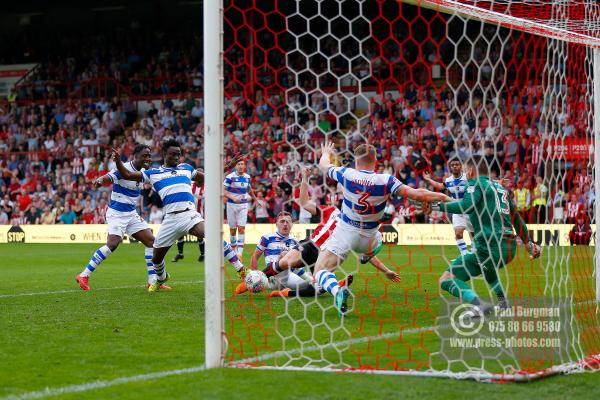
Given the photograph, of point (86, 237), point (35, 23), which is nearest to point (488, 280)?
point (86, 237)

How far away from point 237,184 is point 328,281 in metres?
9.52

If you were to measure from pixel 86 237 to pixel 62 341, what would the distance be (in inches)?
790

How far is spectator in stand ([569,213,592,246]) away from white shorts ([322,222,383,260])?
184cm

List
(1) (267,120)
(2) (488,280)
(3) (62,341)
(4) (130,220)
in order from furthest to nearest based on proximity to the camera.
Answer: (4) (130,220), (1) (267,120), (2) (488,280), (3) (62,341)

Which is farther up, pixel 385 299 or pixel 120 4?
pixel 120 4

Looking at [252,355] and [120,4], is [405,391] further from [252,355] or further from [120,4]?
[120,4]

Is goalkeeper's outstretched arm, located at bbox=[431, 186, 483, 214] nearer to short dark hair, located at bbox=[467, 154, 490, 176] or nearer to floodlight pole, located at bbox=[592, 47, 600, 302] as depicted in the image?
short dark hair, located at bbox=[467, 154, 490, 176]

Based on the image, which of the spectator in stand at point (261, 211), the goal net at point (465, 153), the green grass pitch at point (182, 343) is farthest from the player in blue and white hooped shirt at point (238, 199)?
the goal net at point (465, 153)

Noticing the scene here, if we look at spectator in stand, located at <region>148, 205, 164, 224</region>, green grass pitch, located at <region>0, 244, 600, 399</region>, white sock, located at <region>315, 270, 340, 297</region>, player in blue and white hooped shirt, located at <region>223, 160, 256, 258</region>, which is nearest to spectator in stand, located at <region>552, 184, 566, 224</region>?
green grass pitch, located at <region>0, 244, 600, 399</region>

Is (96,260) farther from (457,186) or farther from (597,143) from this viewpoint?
(597,143)

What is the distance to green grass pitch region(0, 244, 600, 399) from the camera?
18.7ft

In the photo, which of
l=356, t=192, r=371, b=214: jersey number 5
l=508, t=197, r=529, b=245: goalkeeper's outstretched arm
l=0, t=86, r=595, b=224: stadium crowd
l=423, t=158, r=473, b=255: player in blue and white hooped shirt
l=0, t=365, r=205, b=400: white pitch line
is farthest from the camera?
l=423, t=158, r=473, b=255: player in blue and white hooped shirt

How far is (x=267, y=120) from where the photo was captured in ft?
38.7

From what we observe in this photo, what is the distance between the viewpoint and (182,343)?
7.69 metres
